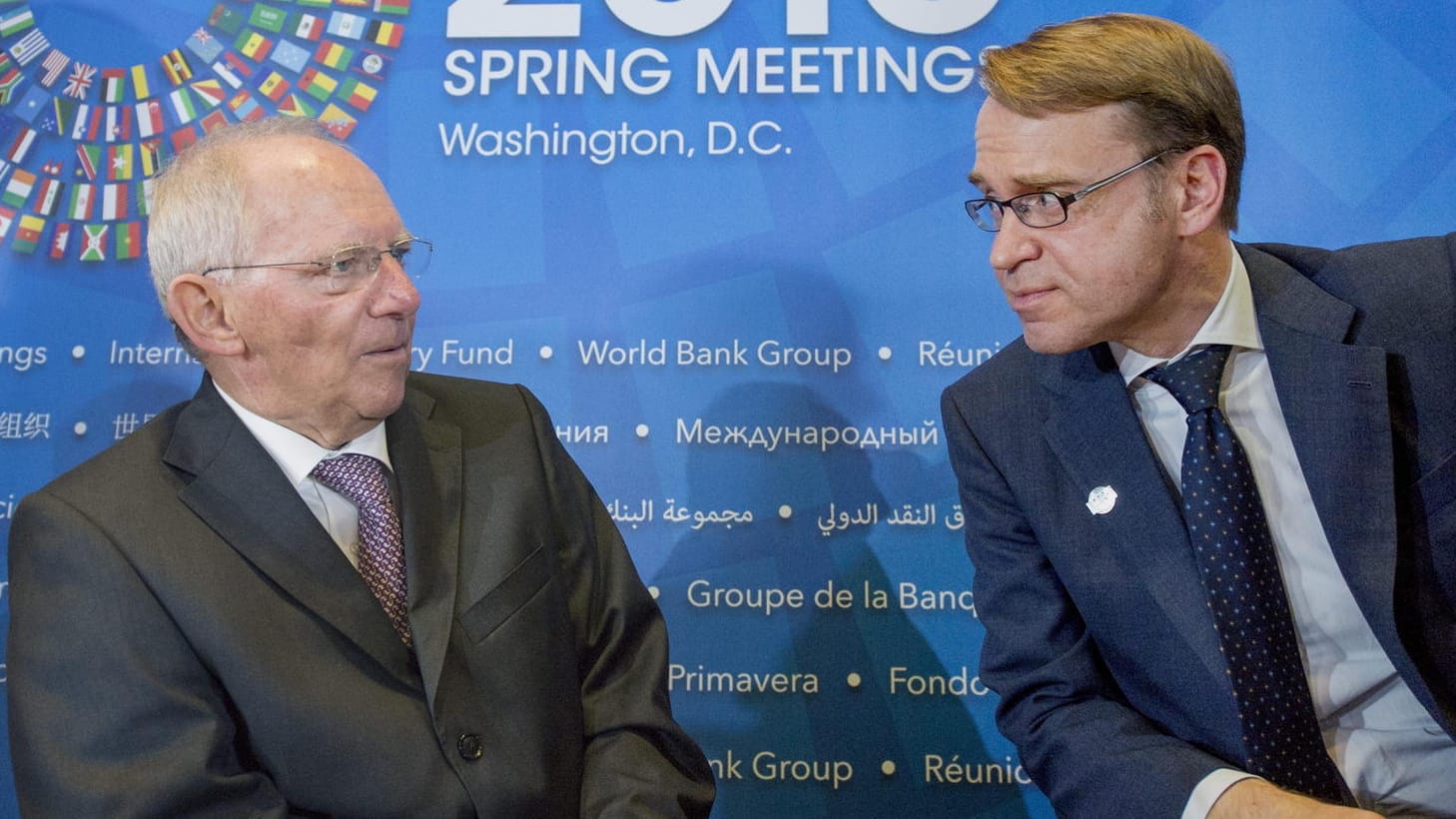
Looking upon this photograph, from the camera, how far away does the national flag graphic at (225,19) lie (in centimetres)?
290

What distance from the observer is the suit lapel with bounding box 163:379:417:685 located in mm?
1773

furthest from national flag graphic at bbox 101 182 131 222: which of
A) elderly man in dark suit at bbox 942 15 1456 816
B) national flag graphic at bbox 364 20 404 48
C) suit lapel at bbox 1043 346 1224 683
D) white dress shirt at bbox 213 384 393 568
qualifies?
suit lapel at bbox 1043 346 1224 683

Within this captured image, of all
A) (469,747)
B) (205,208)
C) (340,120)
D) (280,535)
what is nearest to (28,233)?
(340,120)

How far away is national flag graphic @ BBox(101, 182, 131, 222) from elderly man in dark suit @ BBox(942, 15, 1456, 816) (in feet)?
6.58

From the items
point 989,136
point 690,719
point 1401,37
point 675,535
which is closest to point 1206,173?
point 989,136

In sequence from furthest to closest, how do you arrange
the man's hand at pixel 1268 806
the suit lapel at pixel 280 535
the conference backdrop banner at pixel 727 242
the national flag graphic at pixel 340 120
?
the national flag graphic at pixel 340 120
the conference backdrop banner at pixel 727 242
the suit lapel at pixel 280 535
the man's hand at pixel 1268 806

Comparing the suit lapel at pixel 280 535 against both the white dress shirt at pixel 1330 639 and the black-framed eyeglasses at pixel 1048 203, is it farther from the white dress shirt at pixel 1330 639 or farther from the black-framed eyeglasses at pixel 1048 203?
the white dress shirt at pixel 1330 639

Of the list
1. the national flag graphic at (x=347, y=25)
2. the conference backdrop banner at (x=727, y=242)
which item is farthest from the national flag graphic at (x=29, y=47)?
the national flag graphic at (x=347, y=25)

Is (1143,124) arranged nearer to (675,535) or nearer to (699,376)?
(699,376)

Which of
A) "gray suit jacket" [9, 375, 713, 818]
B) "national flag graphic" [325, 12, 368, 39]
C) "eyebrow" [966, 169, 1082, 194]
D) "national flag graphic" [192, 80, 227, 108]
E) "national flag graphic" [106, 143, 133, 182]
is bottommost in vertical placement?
"gray suit jacket" [9, 375, 713, 818]

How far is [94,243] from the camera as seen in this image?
2846 mm

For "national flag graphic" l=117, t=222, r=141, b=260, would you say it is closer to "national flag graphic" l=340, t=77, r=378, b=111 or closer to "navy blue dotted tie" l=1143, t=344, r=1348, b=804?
"national flag graphic" l=340, t=77, r=378, b=111

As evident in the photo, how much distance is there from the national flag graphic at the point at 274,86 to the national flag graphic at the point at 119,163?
34 cm

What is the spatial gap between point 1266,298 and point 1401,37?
1.16m
